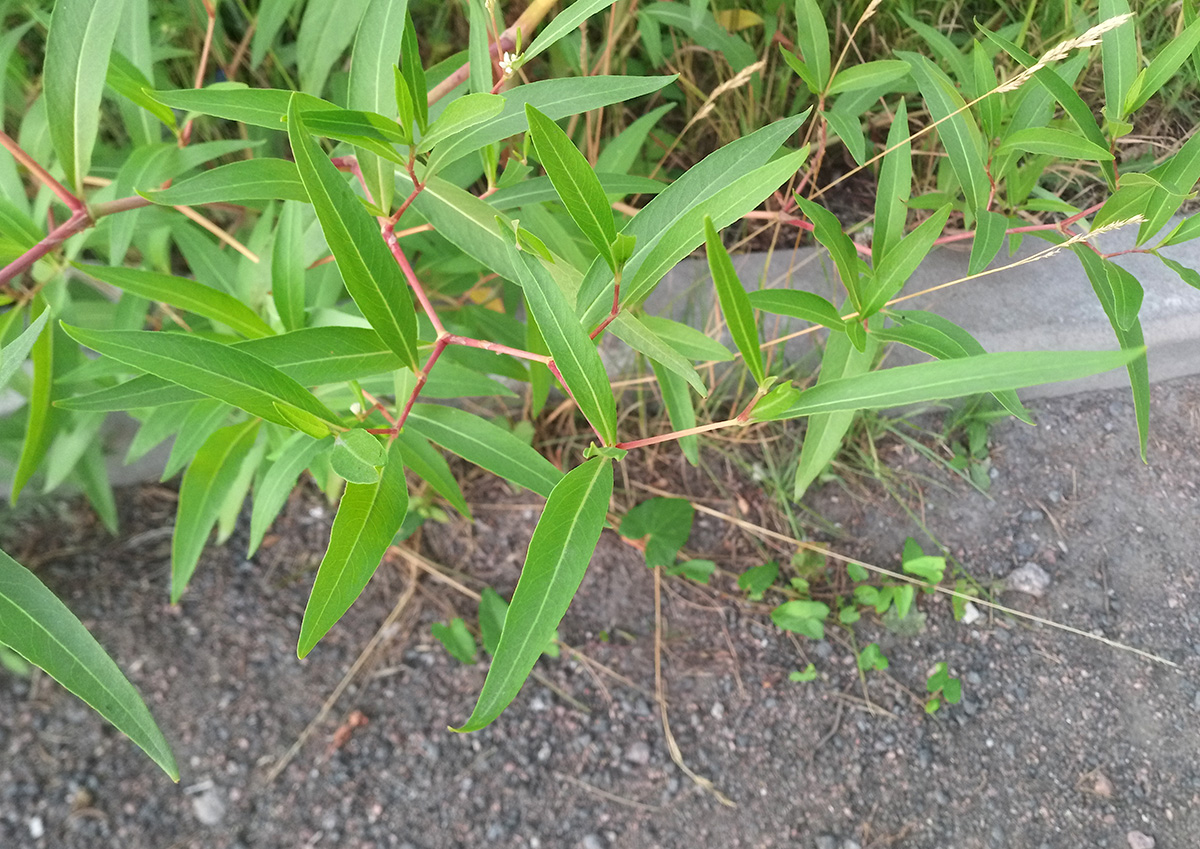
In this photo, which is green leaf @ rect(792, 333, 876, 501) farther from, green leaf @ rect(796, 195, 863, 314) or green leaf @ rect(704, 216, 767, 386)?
green leaf @ rect(704, 216, 767, 386)

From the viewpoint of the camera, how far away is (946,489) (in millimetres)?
1440

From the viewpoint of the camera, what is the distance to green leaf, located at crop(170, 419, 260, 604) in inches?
35.1

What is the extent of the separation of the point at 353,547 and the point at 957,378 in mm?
426

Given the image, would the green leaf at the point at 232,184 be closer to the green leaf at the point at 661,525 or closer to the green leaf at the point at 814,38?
the green leaf at the point at 814,38

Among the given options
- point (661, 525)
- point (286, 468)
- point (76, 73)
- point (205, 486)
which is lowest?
point (661, 525)

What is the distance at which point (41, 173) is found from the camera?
0.73m

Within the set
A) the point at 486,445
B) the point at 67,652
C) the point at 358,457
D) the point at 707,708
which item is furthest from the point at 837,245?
the point at 707,708

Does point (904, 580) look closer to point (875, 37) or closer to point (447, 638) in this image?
point (447, 638)

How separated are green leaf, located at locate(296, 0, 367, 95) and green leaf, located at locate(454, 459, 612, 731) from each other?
0.76m

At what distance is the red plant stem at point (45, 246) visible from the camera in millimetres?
679

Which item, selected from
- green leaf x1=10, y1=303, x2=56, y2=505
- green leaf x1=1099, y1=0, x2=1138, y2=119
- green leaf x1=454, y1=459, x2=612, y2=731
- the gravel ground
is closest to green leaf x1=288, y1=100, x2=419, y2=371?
green leaf x1=454, y1=459, x2=612, y2=731

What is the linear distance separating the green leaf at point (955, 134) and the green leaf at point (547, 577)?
1.85 ft

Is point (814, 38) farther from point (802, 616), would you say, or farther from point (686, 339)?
point (802, 616)

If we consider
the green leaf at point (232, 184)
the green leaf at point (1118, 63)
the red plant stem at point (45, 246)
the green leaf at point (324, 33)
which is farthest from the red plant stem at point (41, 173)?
the green leaf at point (1118, 63)
